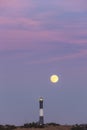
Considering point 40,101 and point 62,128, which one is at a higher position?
point 40,101

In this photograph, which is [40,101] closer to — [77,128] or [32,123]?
[32,123]

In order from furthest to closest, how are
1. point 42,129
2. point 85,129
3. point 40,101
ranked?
1. point 40,101
2. point 85,129
3. point 42,129

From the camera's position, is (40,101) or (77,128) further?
(40,101)

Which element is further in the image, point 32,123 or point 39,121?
point 39,121

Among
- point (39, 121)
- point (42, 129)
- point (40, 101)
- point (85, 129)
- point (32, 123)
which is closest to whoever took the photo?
point (42, 129)

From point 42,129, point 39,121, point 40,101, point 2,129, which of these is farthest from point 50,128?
point 40,101

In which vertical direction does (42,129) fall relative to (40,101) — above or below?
below

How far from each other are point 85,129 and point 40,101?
8.47 metres

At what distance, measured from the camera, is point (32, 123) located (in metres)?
29.8

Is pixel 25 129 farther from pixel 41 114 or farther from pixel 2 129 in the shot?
pixel 41 114

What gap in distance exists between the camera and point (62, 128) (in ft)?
92.4

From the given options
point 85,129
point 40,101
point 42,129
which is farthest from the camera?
point 40,101

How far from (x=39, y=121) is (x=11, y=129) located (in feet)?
22.8

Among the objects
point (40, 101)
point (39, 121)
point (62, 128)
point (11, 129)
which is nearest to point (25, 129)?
point (11, 129)
